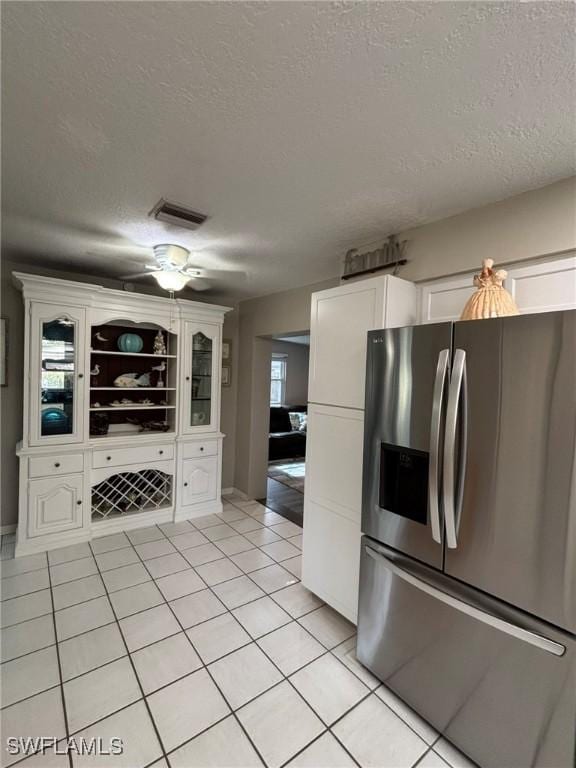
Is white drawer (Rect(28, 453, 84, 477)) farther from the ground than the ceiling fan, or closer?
closer

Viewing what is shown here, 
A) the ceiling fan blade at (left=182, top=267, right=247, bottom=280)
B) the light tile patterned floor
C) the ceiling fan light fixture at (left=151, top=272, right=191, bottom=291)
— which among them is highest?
the ceiling fan blade at (left=182, top=267, right=247, bottom=280)

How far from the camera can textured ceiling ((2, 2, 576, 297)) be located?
893 mm

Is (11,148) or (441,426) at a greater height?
(11,148)

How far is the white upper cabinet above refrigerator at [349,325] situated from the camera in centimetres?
194

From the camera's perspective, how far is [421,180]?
1.60m

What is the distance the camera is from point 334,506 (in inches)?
86.4

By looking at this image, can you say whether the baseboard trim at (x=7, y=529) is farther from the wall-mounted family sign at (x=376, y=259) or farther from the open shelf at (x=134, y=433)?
the wall-mounted family sign at (x=376, y=259)

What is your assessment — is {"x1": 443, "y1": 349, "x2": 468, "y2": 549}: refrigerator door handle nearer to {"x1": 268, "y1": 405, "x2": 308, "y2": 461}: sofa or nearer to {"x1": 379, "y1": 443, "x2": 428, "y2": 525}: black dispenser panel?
{"x1": 379, "y1": 443, "x2": 428, "y2": 525}: black dispenser panel

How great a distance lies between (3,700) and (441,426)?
2330 millimetres

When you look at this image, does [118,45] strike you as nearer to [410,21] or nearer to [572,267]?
[410,21]

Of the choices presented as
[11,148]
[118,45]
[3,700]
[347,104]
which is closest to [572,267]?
[347,104]

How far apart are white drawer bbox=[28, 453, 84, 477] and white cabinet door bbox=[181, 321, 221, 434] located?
1.00 m

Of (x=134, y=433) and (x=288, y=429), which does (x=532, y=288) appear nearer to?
(x=134, y=433)

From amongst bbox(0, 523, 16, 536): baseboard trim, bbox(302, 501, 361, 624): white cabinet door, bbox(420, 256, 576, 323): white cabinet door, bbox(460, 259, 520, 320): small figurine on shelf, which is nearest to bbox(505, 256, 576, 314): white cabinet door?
bbox(420, 256, 576, 323): white cabinet door
